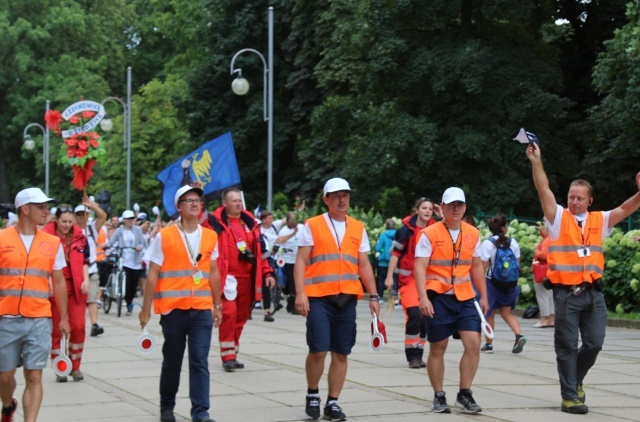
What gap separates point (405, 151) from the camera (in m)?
35.4

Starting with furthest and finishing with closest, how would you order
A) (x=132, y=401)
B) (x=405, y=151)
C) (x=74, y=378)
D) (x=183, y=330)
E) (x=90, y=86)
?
(x=90, y=86)
(x=405, y=151)
(x=74, y=378)
(x=132, y=401)
(x=183, y=330)

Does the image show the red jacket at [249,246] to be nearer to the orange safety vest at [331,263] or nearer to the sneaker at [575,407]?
the orange safety vest at [331,263]

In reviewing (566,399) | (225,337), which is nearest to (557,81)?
(225,337)

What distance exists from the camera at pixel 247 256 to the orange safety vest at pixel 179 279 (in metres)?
3.56

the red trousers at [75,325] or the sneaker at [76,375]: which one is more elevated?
the red trousers at [75,325]

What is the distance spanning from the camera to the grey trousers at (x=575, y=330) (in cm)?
991

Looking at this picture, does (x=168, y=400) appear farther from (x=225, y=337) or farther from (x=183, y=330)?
(x=225, y=337)

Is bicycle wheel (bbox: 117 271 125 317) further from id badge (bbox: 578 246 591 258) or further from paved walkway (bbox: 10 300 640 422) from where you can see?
id badge (bbox: 578 246 591 258)

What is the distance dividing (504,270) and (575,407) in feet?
18.2

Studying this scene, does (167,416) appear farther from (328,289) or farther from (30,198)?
(30,198)

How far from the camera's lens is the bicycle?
22.5 meters

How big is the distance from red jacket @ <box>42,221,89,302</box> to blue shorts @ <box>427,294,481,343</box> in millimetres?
4122

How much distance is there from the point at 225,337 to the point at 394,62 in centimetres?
2416

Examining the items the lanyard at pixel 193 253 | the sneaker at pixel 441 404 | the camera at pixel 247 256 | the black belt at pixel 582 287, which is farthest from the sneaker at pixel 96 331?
the black belt at pixel 582 287
